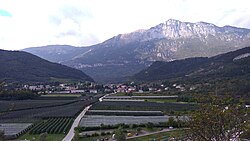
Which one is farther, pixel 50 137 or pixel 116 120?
pixel 116 120

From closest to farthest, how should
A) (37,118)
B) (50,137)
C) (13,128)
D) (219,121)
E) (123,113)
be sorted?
(219,121), (50,137), (13,128), (37,118), (123,113)

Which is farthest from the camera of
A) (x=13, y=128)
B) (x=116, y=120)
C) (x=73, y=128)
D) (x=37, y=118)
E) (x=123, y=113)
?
(x=123, y=113)

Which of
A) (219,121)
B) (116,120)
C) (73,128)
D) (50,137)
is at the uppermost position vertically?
(219,121)

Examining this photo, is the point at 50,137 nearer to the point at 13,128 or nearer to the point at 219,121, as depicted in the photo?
the point at 13,128

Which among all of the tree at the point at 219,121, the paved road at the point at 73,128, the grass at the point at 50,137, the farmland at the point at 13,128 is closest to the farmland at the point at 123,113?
the paved road at the point at 73,128

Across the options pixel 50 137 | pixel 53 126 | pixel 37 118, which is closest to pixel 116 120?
pixel 53 126

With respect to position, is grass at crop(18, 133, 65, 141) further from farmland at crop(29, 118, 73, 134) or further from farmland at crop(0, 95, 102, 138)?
farmland at crop(29, 118, 73, 134)

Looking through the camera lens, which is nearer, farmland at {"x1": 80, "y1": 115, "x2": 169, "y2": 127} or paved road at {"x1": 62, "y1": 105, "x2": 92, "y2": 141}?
paved road at {"x1": 62, "y1": 105, "x2": 92, "y2": 141}

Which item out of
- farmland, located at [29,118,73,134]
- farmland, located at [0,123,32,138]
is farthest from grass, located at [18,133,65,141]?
farmland, located at [29,118,73,134]
